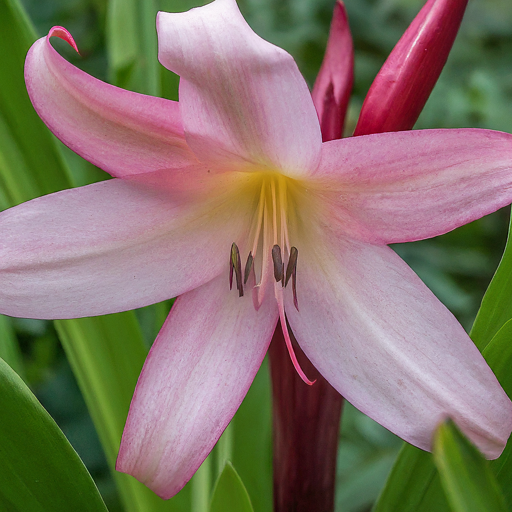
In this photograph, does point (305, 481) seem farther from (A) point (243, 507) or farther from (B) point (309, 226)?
(B) point (309, 226)

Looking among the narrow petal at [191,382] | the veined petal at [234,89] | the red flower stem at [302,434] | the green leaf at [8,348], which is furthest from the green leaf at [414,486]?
the green leaf at [8,348]

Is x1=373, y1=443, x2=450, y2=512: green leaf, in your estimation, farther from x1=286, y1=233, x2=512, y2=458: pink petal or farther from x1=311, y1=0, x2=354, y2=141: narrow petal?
x1=311, y1=0, x2=354, y2=141: narrow petal

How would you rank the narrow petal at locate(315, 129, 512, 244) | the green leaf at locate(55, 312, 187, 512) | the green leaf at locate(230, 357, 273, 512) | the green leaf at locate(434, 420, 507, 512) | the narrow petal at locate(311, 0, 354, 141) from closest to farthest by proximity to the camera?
the green leaf at locate(434, 420, 507, 512) < the narrow petal at locate(315, 129, 512, 244) < the narrow petal at locate(311, 0, 354, 141) < the green leaf at locate(55, 312, 187, 512) < the green leaf at locate(230, 357, 273, 512)

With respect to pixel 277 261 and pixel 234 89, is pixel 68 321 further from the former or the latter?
pixel 234 89

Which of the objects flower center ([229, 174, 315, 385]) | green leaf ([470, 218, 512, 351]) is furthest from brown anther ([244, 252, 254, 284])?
green leaf ([470, 218, 512, 351])

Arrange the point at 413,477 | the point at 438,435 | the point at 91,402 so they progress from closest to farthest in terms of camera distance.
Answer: the point at 438,435, the point at 413,477, the point at 91,402

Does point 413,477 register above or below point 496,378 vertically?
below

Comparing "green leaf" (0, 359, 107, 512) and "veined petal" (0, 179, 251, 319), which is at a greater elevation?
"veined petal" (0, 179, 251, 319)

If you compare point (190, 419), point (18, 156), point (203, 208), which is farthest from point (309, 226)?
point (18, 156)
